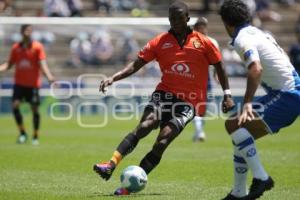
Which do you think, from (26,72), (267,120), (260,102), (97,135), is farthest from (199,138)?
(267,120)

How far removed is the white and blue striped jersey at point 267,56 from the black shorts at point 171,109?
1805 millimetres

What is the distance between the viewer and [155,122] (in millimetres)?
10906

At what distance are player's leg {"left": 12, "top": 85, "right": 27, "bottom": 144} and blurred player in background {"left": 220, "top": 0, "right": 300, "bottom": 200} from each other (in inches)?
425

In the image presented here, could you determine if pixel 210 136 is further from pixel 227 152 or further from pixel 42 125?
pixel 42 125

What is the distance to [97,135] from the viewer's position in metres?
22.2

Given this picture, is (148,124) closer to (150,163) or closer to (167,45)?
(150,163)

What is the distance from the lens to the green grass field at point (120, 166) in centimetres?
1070

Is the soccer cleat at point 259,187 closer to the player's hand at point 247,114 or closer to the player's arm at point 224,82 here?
the player's hand at point 247,114

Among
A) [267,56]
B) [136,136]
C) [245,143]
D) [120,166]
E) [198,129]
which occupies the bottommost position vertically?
[198,129]

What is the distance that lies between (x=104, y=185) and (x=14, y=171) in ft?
7.60

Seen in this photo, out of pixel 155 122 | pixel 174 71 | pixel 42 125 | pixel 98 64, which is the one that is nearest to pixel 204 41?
pixel 174 71

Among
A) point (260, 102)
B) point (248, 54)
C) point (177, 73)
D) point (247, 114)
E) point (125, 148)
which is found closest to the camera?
point (247, 114)

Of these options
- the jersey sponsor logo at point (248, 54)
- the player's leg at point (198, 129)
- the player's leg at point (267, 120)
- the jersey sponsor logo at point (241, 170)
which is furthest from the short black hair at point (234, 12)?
the player's leg at point (198, 129)

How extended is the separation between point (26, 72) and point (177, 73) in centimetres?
925
